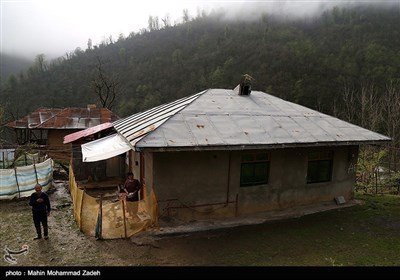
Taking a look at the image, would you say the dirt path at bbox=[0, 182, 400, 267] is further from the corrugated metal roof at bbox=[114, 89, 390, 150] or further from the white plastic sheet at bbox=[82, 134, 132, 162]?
the corrugated metal roof at bbox=[114, 89, 390, 150]

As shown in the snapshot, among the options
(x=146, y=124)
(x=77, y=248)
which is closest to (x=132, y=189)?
(x=146, y=124)

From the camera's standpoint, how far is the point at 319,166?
39.5ft

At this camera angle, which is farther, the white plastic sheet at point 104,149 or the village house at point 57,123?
the village house at point 57,123

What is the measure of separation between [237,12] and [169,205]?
417 feet

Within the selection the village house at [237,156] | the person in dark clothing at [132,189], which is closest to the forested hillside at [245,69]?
the village house at [237,156]

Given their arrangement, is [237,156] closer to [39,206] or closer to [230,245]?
[230,245]

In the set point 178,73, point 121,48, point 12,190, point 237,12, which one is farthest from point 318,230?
point 237,12

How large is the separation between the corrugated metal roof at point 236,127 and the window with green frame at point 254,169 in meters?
0.86

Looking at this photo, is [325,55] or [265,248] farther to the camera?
[325,55]

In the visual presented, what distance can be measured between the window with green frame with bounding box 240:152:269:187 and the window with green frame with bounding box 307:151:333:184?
80.8 inches

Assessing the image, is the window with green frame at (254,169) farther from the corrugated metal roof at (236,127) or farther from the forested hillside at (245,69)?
the forested hillside at (245,69)

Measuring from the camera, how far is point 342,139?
11297 mm

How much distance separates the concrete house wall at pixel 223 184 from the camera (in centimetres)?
956

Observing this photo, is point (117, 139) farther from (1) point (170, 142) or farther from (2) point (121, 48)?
(2) point (121, 48)
